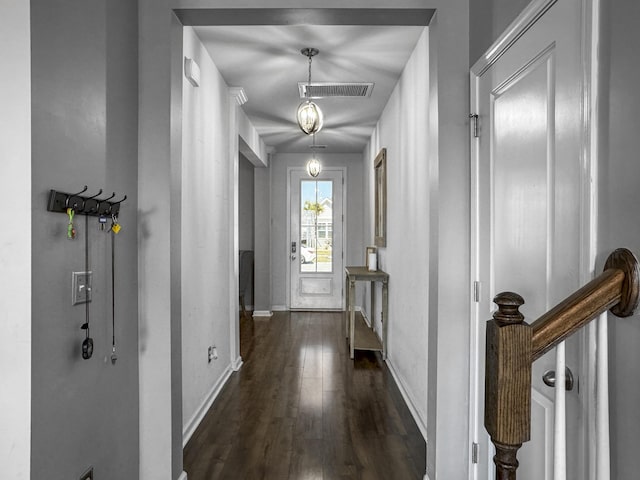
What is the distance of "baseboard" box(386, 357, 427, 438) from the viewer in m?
2.85

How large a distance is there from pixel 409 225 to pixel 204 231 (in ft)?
5.20

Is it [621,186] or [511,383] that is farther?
[621,186]

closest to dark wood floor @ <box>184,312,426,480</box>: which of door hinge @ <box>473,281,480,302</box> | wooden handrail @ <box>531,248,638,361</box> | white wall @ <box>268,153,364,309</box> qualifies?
door hinge @ <box>473,281,480,302</box>

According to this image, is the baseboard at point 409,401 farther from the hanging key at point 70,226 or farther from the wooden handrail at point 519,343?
the hanging key at point 70,226

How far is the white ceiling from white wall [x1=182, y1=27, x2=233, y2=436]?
7.8 inches

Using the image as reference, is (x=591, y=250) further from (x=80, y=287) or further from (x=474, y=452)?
(x=80, y=287)

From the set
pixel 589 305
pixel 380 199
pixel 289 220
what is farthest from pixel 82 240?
pixel 289 220

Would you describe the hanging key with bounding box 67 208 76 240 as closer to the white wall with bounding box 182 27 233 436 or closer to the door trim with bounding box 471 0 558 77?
the white wall with bounding box 182 27 233 436

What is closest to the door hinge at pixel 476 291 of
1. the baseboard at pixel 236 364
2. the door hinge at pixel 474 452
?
the door hinge at pixel 474 452

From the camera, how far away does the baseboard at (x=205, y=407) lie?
8.92ft

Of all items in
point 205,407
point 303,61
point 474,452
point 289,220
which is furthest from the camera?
point 289,220

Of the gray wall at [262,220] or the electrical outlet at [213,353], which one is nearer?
the electrical outlet at [213,353]

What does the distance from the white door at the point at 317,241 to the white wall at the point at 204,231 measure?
10.6 ft

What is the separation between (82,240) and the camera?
1602mm
